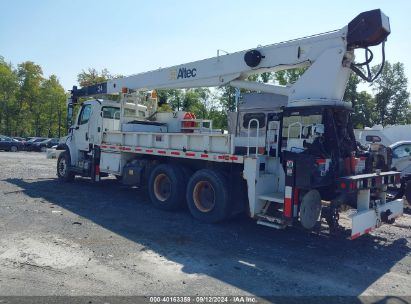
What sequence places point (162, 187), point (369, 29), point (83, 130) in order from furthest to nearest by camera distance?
1. point (83, 130)
2. point (162, 187)
3. point (369, 29)

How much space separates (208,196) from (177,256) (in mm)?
2519

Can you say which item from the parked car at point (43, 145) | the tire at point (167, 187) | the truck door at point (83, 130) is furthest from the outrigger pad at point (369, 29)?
the parked car at point (43, 145)

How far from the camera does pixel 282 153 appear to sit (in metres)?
7.30

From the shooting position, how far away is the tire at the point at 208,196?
25.1 feet

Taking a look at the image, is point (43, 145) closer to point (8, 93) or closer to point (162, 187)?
point (8, 93)

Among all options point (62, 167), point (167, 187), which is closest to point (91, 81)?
point (62, 167)

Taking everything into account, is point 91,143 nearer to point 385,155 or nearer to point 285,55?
point 285,55

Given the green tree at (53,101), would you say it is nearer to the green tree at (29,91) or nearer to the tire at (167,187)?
the green tree at (29,91)

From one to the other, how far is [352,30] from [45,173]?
1338cm

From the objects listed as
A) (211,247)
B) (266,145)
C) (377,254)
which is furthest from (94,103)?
(377,254)

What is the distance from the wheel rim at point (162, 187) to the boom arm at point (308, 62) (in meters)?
2.46

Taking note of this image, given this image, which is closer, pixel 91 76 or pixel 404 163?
pixel 404 163

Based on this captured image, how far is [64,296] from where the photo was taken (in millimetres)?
4297

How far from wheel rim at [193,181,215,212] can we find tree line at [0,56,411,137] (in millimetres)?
37096
